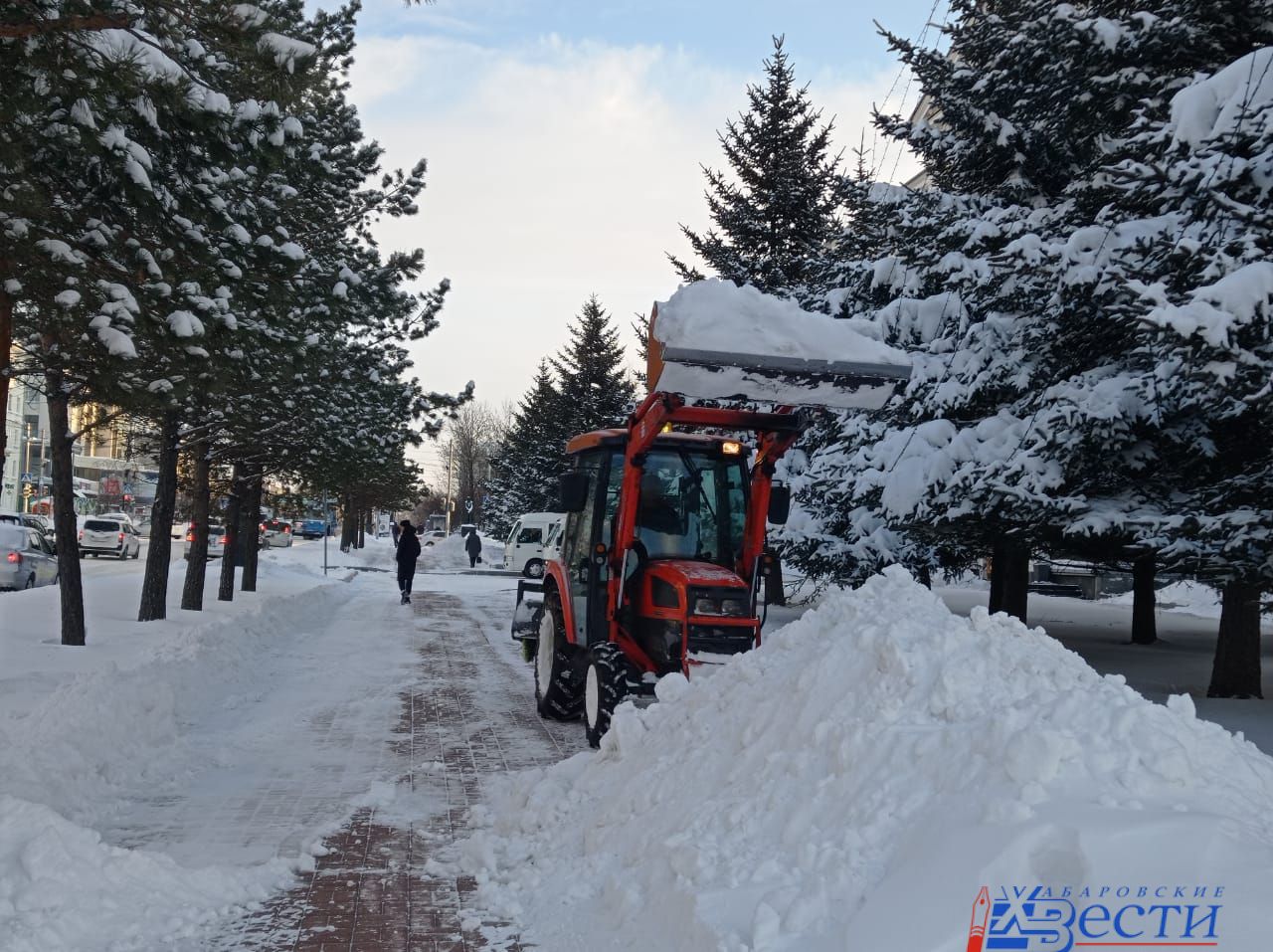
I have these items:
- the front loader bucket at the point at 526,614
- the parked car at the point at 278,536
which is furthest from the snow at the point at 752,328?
the parked car at the point at 278,536

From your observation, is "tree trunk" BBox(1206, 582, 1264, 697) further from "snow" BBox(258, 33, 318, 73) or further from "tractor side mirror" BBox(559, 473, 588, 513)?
"snow" BBox(258, 33, 318, 73)

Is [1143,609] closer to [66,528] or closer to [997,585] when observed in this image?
[997,585]

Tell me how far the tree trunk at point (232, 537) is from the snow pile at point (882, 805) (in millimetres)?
14950

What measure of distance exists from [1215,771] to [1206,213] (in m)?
5.86

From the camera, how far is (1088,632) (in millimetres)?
19781

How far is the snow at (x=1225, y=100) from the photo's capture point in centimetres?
799

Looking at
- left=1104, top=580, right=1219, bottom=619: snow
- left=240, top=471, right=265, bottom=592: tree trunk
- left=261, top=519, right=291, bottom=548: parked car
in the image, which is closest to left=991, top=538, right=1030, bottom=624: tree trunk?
left=240, top=471, right=265, bottom=592: tree trunk

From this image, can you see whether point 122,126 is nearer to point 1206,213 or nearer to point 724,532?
point 724,532

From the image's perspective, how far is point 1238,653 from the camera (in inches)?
418

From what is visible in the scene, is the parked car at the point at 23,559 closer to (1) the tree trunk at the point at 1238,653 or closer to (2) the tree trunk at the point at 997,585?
(2) the tree trunk at the point at 997,585

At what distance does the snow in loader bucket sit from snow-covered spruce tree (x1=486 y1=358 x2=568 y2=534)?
28.6 m

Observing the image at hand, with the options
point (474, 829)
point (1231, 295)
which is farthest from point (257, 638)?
point (1231, 295)

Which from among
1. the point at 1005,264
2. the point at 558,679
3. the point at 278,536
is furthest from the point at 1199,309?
the point at 278,536

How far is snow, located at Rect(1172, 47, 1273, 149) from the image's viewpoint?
7.99 meters
